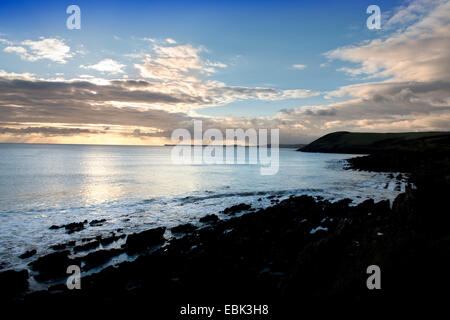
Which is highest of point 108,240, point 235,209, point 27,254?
point 235,209

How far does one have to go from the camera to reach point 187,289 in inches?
492

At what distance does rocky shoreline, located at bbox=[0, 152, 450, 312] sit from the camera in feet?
29.5

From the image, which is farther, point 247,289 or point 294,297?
point 247,289

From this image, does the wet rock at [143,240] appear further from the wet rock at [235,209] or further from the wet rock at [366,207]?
the wet rock at [366,207]

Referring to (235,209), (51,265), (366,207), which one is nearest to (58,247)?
Answer: (51,265)

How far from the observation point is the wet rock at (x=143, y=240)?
19087mm

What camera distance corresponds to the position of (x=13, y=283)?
13.4m

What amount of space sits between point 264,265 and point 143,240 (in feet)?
33.7

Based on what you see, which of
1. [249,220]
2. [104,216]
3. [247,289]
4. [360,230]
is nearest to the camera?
[247,289]

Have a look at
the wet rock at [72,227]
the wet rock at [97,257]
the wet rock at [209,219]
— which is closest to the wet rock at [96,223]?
the wet rock at [72,227]

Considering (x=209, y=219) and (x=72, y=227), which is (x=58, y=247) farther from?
(x=209, y=219)

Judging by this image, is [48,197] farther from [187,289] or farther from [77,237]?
[187,289]

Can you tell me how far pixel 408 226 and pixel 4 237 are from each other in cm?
2997

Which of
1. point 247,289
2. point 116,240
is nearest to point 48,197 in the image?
point 116,240
